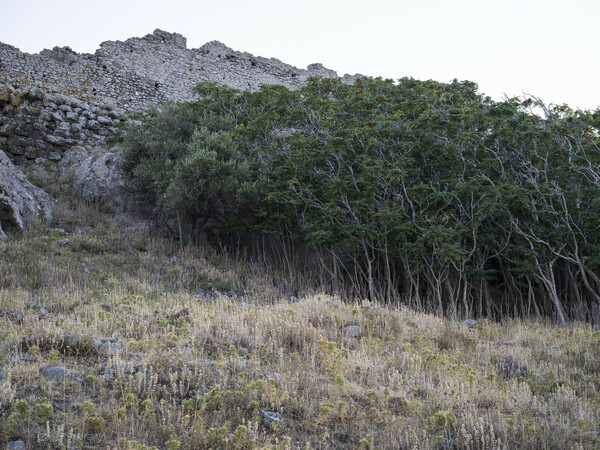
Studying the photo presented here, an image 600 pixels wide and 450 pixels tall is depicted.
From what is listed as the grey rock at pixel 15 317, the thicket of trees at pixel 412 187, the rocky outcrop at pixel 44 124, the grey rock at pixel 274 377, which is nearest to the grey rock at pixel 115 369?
the grey rock at pixel 274 377

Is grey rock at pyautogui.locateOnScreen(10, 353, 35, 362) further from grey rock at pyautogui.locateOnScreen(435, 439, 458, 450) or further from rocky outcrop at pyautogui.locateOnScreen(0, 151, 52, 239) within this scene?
rocky outcrop at pyautogui.locateOnScreen(0, 151, 52, 239)

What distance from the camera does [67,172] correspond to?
14.4 meters

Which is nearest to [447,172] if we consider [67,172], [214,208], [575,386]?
[214,208]

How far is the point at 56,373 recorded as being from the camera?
3982 mm

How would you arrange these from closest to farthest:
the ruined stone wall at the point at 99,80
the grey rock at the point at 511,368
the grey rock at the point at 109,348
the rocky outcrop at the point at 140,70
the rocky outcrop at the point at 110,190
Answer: the grey rock at the point at 109,348 → the grey rock at the point at 511,368 → the rocky outcrop at the point at 110,190 → the ruined stone wall at the point at 99,80 → the rocky outcrop at the point at 140,70

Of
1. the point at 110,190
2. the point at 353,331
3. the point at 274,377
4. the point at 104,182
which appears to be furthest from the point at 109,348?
the point at 104,182

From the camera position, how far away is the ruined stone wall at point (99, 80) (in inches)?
592

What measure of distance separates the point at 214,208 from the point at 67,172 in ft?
16.9

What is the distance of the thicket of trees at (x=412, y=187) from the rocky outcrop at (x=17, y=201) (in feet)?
7.65

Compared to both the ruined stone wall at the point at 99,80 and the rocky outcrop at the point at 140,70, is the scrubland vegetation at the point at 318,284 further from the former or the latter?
the rocky outcrop at the point at 140,70

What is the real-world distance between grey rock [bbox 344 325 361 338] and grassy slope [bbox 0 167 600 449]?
A: 9 cm

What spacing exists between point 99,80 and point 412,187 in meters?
14.4

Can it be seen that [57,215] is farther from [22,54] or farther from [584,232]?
[584,232]

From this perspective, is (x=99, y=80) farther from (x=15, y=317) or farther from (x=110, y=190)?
(x=15, y=317)
